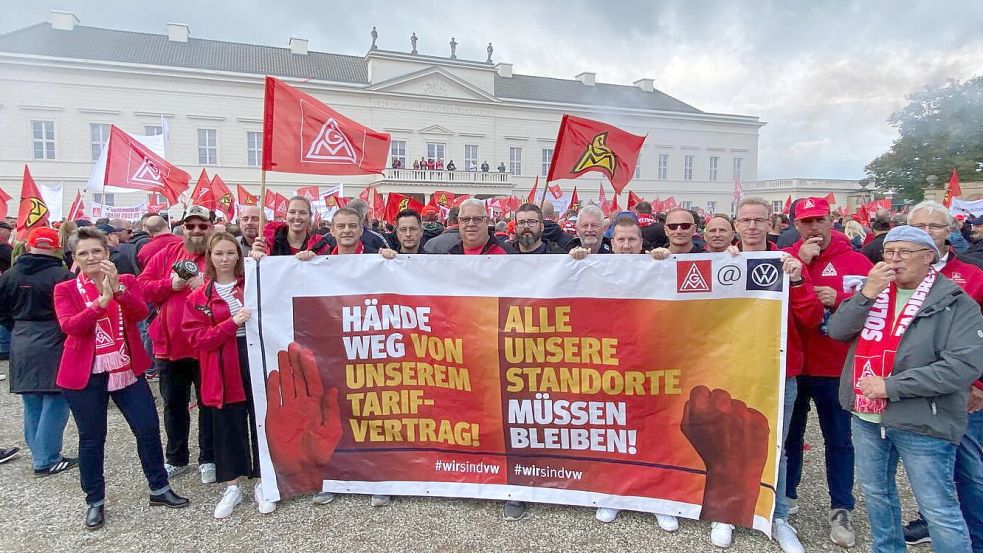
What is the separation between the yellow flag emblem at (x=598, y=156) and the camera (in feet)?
19.8

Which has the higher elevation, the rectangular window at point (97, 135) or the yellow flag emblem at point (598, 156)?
the rectangular window at point (97, 135)

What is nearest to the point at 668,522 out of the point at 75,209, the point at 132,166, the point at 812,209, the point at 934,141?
the point at 812,209

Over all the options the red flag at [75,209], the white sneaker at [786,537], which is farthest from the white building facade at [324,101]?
the white sneaker at [786,537]

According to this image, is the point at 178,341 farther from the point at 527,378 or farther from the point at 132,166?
the point at 132,166

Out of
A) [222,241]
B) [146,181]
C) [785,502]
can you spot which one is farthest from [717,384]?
[146,181]

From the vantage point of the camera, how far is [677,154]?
51781 mm

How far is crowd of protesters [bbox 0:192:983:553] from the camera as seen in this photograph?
255cm

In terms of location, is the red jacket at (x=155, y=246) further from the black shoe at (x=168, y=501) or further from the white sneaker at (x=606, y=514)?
the white sneaker at (x=606, y=514)

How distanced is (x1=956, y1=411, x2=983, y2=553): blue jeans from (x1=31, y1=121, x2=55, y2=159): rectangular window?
44.9 m

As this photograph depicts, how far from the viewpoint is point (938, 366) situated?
7.94ft

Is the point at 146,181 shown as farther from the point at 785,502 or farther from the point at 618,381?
the point at 785,502

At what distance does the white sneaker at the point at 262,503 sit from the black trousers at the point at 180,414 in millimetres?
664

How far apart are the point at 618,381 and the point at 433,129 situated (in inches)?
1650

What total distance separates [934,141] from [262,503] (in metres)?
51.0
